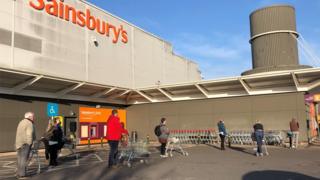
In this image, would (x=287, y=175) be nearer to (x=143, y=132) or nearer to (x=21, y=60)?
(x=21, y=60)

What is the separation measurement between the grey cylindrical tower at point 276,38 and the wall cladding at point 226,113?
12.9ft

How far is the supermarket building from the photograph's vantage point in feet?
67.9

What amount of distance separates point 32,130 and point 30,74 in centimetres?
1116

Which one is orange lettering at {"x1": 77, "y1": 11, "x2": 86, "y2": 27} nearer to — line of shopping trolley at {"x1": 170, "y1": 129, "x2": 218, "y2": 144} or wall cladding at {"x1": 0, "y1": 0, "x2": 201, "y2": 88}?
wall cladding at {"x1": 0, "y1": 0, "x2": 201, "y2": 88}

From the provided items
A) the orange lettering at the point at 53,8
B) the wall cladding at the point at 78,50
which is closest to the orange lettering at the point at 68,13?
the wall cladding at the point at 78,50

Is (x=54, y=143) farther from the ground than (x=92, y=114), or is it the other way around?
(x=92, y=114)

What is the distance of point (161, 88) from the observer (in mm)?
27547

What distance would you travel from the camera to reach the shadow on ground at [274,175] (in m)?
8.73

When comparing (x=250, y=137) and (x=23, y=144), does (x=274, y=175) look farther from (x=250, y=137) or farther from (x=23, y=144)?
(x=250, y=137)

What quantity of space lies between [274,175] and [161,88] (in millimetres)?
18681

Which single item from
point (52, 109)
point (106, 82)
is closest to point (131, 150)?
point (52, 109)

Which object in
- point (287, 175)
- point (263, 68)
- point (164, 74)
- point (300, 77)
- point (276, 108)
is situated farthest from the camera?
point (164, 74)

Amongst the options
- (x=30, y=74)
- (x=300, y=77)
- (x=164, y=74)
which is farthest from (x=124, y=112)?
(x=300, y=77)

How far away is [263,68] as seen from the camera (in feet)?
89.4
